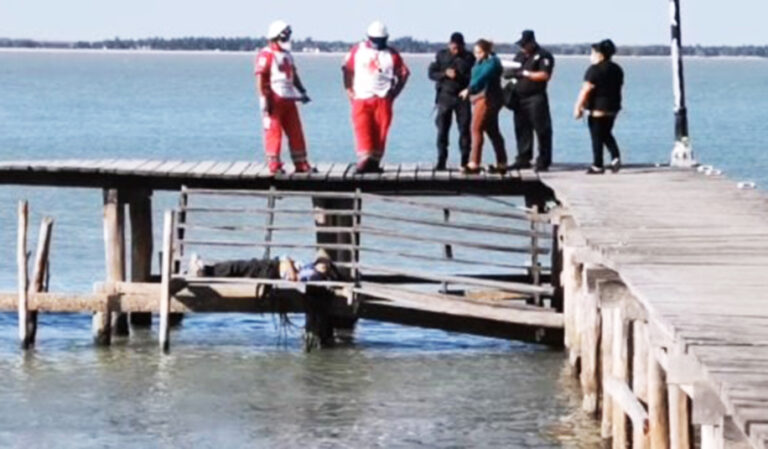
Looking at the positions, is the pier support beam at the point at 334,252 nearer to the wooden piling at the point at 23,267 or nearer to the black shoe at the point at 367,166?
the black shoe at the point at 367,166

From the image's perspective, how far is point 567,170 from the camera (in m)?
24.7

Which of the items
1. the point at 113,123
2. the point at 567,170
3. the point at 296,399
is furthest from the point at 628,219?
the point at 113,123

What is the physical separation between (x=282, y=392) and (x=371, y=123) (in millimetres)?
3396

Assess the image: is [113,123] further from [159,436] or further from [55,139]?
[159,436]

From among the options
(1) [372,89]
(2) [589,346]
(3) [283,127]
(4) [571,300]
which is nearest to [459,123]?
(1) [372,89]

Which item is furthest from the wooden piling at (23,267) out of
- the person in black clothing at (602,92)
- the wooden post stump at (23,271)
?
the person in black clothing at (602,92)

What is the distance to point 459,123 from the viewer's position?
24766mm

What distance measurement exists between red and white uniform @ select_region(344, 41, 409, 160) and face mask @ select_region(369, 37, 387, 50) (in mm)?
33

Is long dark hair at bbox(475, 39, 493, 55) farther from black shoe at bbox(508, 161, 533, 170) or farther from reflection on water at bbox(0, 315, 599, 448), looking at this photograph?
reflection on water at bbox(0, 315, 599, 448)

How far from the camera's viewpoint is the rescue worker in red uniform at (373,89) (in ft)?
78.4

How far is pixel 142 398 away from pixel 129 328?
11.2ft

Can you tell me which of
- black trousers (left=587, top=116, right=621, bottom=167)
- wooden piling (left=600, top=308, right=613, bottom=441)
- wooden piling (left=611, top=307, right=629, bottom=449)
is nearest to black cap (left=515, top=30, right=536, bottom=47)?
black trousers (left=587, top=116, right=621, bottom=167)

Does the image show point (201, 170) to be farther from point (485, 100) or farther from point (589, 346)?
point (589, 346)

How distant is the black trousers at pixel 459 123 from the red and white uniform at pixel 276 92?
1.45m
